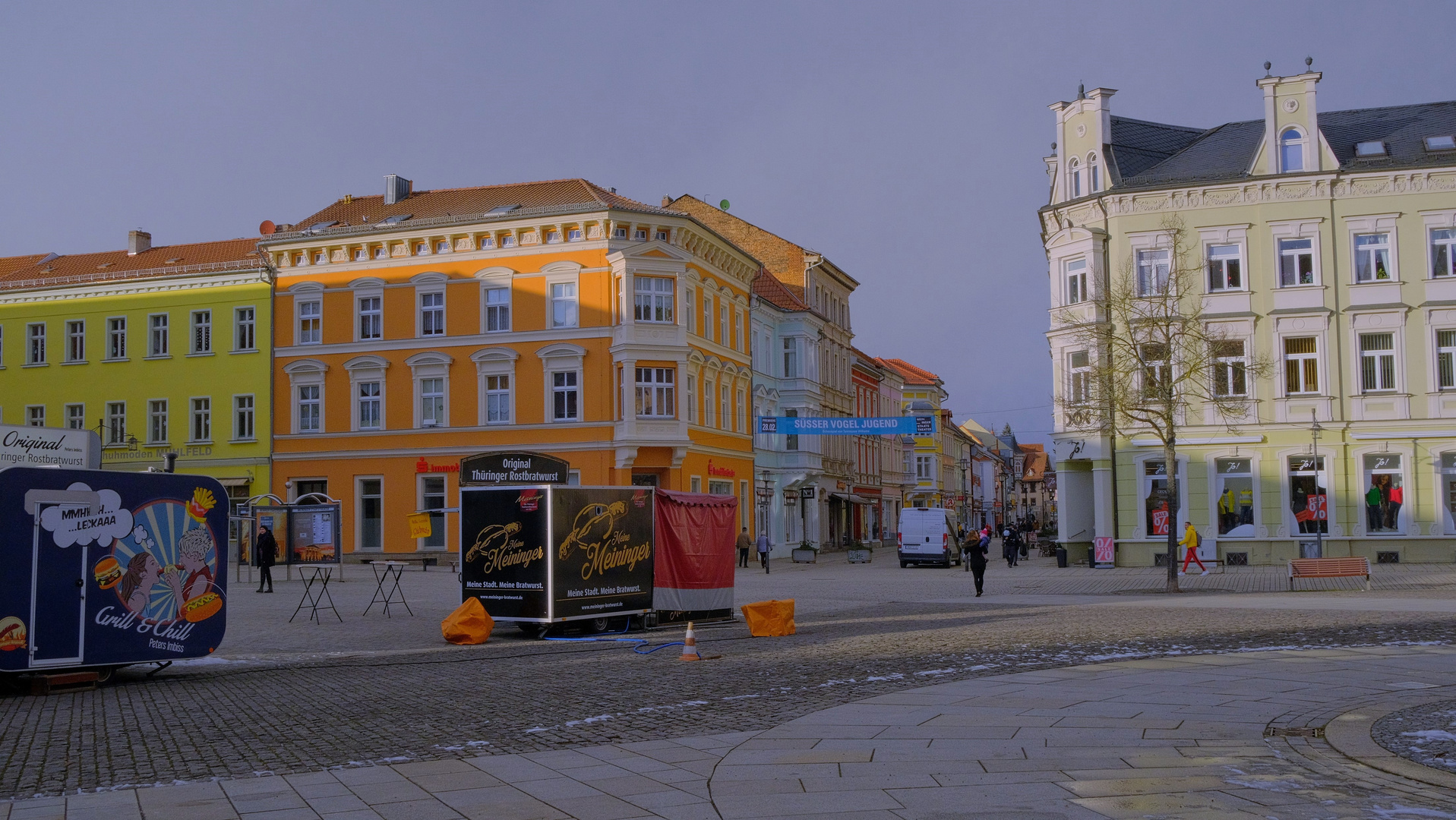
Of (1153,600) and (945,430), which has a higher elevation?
(945,430)

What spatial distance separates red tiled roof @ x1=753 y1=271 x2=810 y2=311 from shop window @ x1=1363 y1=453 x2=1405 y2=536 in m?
27.3

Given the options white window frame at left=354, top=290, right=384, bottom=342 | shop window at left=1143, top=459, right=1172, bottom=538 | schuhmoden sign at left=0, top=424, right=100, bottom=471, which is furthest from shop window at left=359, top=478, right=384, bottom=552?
schuhmoden sign at left=0, top=424, right=100, bottom=471

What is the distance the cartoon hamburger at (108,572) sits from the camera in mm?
13727

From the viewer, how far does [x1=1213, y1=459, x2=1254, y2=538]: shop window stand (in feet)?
128

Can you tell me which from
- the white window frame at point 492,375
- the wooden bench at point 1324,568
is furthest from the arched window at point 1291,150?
the white window frame at point 492,375

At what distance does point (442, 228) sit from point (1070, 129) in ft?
75.1

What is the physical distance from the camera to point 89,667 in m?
13.8

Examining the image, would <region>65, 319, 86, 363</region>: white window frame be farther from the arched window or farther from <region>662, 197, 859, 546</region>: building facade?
the arched window

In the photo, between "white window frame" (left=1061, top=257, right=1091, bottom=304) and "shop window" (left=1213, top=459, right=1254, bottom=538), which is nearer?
"shop window" (left=1213, top=459, right=1254, bottom=538)

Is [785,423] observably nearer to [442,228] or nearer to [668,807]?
[442,228]

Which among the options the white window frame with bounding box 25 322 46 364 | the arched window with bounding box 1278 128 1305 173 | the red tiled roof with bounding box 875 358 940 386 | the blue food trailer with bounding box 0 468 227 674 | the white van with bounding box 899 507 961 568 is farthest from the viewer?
the red tiled roof with bounding box 875 358 940 386

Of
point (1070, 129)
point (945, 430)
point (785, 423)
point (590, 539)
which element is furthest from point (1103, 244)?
point (945, 430)

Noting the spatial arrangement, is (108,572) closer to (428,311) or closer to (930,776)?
(930,776)

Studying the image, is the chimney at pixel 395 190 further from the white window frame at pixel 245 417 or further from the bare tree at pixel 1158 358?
the bare tree at pixel 1158 358
